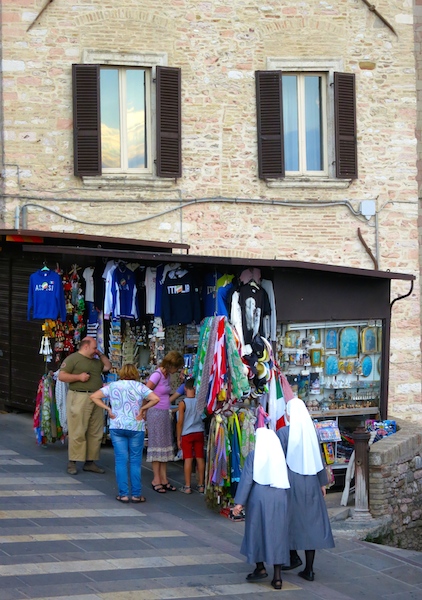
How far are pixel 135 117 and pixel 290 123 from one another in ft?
8.96

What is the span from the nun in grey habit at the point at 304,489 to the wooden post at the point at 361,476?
2.66 meters

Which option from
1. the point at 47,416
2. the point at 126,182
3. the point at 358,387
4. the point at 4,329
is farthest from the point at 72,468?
the point at 126,182

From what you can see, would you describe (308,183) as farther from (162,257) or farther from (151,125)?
(162,257)

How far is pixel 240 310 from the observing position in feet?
39.7

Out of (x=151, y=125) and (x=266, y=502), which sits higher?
(x=151, y=125)

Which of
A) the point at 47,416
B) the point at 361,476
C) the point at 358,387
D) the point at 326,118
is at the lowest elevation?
the point at 361,476

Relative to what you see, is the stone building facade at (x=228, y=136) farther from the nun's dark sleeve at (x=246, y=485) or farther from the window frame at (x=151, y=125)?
the nun's dark sleeve at (x=246, y=485)

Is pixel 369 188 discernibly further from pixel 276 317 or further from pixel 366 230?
pixel 276 317

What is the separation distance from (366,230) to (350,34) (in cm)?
343

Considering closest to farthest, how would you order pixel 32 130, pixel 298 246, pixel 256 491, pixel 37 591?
1. pixel 37 591
2. pixel 256 491
3. pixel 32 130
4. pixel 298 246

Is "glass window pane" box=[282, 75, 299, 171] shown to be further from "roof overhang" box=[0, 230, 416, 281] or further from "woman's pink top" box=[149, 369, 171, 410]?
"woman's pink top" box=[149, 369, 171, 410]

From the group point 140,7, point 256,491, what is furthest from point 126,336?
point 140,7

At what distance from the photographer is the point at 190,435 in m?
12.2

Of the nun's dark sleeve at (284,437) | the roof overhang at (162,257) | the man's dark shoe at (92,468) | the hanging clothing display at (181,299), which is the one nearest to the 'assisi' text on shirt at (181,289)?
the hanging clothing display at (181,299)
